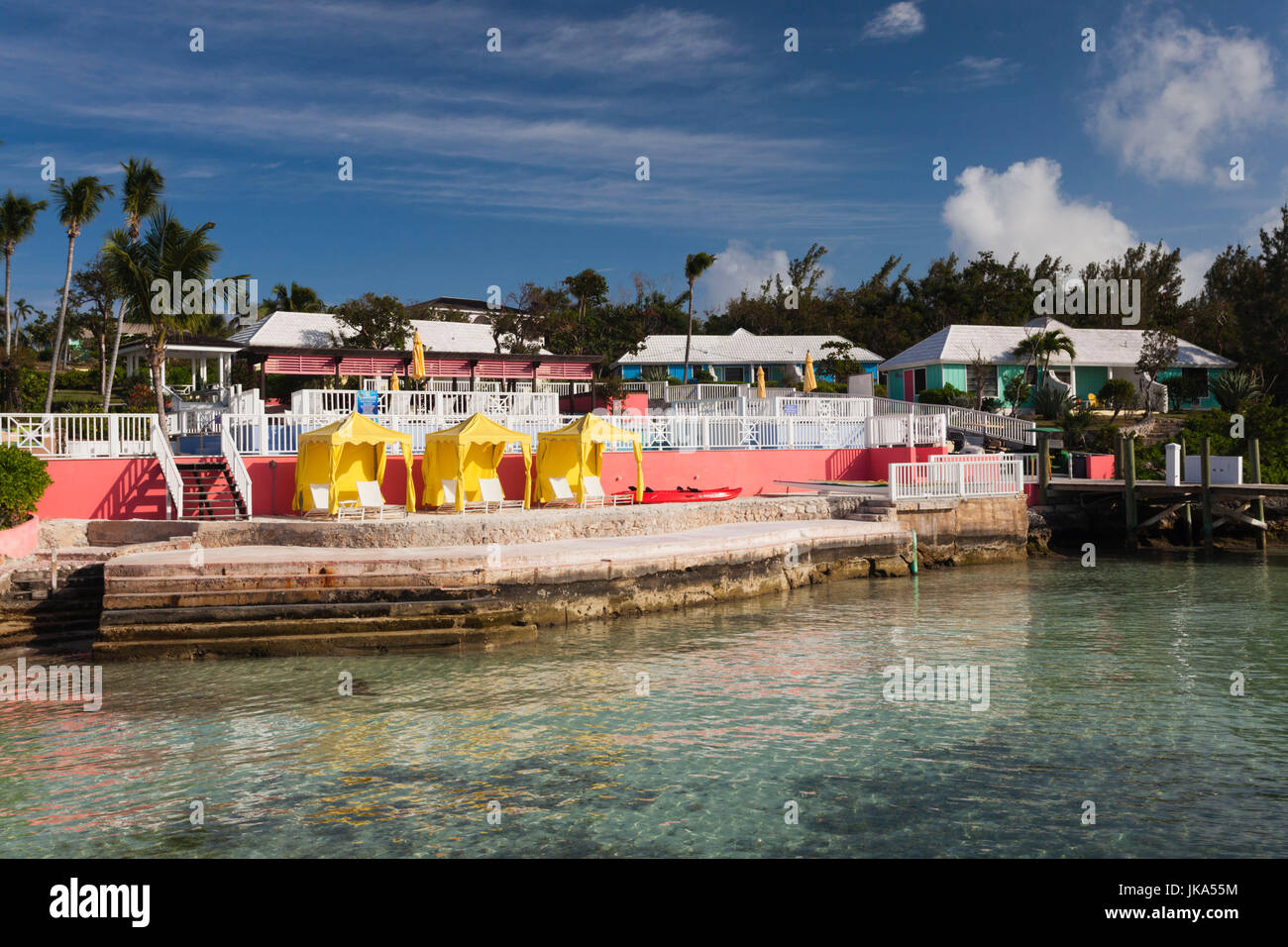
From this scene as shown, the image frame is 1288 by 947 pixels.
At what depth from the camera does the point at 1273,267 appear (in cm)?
4597

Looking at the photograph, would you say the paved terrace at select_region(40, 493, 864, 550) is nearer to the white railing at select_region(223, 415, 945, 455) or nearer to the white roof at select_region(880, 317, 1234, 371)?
the white railing at select_region(223, 415, 945, 455)

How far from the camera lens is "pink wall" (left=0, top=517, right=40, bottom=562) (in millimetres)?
16422

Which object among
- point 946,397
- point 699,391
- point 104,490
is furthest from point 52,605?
point 946,397

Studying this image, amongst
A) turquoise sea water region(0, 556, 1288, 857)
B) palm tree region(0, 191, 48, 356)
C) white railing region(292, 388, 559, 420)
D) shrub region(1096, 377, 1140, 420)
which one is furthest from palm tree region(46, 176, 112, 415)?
shrub region(1096, 377, 1140, 420)

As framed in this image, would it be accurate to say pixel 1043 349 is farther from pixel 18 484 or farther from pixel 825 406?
pixel 18 484

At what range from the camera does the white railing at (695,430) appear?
21344 millimetres

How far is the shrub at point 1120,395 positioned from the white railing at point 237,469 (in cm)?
3430

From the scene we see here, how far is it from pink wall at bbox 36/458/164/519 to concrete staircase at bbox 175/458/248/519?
1.92ft

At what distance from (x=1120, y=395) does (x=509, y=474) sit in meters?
29.7

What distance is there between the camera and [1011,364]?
4631 centimetres

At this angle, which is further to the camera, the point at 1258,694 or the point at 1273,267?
the point at 1273,267
